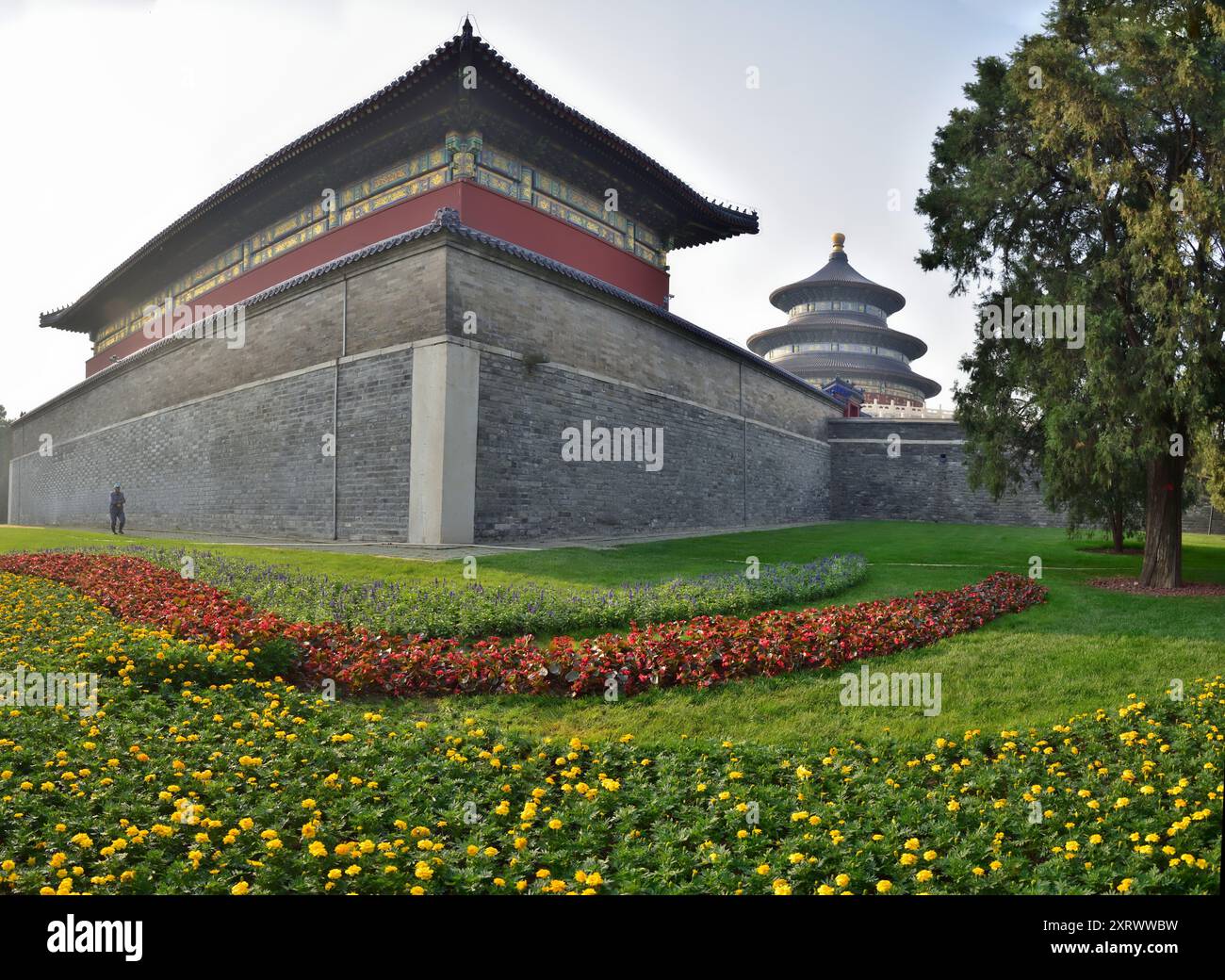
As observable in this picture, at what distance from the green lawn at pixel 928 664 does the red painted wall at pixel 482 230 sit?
29.9 ft

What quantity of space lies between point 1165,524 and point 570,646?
10.5m

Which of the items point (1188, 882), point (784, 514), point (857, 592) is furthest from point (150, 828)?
point (784, 514)

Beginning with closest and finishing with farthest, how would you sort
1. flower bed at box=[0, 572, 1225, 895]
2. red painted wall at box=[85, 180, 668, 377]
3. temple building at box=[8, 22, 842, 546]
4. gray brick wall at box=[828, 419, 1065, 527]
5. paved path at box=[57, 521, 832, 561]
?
1. flower bed at box=[0, 572, 1225, 895]
2. paved path at box=[57, 521, 832, 561]
3. temple building at box=[8, 22, 842, 546]
4. red painted wall at box=[85, 180, 668, 377]
5. gray brick wall at box=[828, 419, 1065, 527]

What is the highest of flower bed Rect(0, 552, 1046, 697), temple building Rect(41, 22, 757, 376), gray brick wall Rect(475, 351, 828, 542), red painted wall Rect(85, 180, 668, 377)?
temple building Rect(41, 22, 757, 376)

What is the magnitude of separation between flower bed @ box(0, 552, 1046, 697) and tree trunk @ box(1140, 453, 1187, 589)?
4.57 metres

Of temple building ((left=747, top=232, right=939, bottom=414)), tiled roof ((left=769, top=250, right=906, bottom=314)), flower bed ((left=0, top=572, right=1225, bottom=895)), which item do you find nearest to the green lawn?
flower bed ((left=0, top=572, right=1225, bottom=895))

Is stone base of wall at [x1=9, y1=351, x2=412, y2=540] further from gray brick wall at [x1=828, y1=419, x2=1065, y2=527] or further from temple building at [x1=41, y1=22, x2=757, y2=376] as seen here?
gray brick wall at [x1=828, y1=419, x2=1065, y2=527]

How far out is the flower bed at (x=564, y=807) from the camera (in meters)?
2.93

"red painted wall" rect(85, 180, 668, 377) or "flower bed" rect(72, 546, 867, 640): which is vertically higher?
"red painted wall" rect(85, 180, 668, 377)

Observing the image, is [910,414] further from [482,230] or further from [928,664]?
[928,664]

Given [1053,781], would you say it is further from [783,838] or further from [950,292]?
→ [950,292]

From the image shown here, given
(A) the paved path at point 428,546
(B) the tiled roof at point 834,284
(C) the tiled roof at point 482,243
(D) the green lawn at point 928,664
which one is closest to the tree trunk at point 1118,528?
(D) the green lawn at point 928,664

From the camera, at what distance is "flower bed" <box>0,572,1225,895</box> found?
2.93m

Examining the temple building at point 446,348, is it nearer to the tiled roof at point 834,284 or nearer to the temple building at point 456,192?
the temple building at point 456,192
